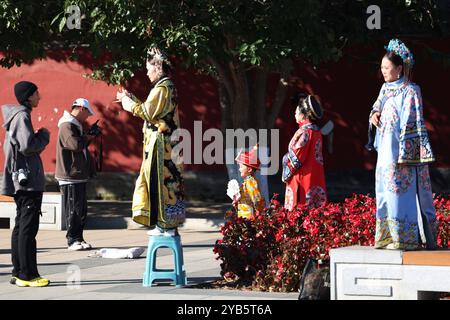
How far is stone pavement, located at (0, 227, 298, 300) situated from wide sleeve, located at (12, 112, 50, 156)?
140cm

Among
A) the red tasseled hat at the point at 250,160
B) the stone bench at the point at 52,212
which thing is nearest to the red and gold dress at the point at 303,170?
the red tasseled hat at the point at 250,160

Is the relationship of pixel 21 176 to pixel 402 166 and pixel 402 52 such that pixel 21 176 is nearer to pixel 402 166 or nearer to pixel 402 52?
pixel 402 166

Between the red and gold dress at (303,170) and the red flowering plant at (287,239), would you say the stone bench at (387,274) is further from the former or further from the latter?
the red and gold dress at (303,170)

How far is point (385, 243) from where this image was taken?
367 inches

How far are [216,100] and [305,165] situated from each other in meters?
12.7

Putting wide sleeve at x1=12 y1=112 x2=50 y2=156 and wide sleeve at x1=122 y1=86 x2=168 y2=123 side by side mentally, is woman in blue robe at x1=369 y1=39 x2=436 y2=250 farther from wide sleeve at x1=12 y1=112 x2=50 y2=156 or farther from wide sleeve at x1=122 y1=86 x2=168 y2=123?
wide sleeve at x1=12 y1=112 x2=50 y2=156

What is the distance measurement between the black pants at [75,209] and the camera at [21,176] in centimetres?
438

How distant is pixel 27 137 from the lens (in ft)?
36.0

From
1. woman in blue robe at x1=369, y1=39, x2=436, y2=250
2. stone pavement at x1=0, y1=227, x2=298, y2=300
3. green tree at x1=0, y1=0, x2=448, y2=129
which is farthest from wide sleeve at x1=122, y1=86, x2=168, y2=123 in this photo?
green tree at x1=0, y1=0, x2=448, y2=129

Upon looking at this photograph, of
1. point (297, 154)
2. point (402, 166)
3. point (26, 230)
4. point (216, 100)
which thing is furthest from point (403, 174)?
point (216, 100)

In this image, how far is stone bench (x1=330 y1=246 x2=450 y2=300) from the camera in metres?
8.79
